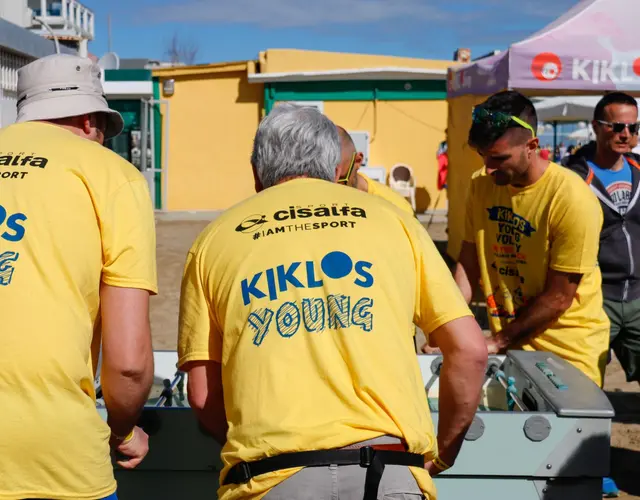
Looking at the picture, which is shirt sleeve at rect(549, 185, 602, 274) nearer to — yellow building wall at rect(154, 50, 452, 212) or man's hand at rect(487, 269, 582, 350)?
man's hand at rect(487, 269, 582, 350)

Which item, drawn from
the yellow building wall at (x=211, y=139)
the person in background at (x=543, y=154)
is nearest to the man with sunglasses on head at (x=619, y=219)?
the person in background at (x=543, y=154)

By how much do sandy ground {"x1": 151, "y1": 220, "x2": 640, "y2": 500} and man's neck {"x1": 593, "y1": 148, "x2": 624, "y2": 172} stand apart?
1675 millimetres

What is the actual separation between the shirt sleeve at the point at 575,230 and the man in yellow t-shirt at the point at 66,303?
172 cm

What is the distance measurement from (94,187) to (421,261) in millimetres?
799

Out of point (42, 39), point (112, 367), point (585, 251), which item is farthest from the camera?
point (42, 39)

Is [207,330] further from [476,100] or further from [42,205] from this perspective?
[476,100]

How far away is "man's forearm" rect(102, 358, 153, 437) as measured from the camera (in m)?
2.02

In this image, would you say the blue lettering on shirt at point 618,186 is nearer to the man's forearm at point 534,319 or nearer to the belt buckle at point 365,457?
the man's forearm at point 534,319

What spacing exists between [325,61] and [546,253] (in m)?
15.0

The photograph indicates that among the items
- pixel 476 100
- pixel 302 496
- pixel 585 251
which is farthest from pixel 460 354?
pixel 476 100

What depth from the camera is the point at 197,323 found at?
1906 mm

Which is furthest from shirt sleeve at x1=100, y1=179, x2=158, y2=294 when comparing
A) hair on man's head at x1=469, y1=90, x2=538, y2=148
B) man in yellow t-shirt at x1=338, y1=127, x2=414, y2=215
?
hair on man's head at x1=469, y1=90, x2=538, y2=148

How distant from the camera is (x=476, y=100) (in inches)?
352

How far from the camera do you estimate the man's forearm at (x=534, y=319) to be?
10.4 ft
